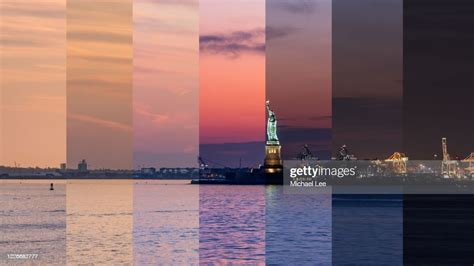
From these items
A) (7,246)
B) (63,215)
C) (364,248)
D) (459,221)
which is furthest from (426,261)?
(63,215)

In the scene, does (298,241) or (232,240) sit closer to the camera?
(298,241)

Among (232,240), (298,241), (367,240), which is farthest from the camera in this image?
(232,240)

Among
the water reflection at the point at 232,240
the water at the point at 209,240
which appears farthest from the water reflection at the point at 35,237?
the water reflection at the point at 232,240

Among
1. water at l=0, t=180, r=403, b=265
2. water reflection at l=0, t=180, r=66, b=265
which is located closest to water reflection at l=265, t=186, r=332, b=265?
water at l=0, t=180, r=403, b=265

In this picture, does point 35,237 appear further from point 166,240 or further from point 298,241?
point 298,241

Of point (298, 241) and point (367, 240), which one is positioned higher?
point (367, 240)

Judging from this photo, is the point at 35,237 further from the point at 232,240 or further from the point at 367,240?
the point at 367,240

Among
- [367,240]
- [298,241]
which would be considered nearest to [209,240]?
[298,241]

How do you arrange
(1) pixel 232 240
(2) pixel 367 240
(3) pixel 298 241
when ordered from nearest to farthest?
(2) pixel 367 240, (3) pixel 298 241, (1) pixel 232 240

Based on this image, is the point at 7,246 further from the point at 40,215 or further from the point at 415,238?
the point at 40,215

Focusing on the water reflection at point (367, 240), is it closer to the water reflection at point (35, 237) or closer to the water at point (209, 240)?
the water at point (209, 240)

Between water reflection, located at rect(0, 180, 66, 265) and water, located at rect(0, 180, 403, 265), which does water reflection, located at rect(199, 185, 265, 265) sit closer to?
water, located at rect(0, 180, 403, 265)
